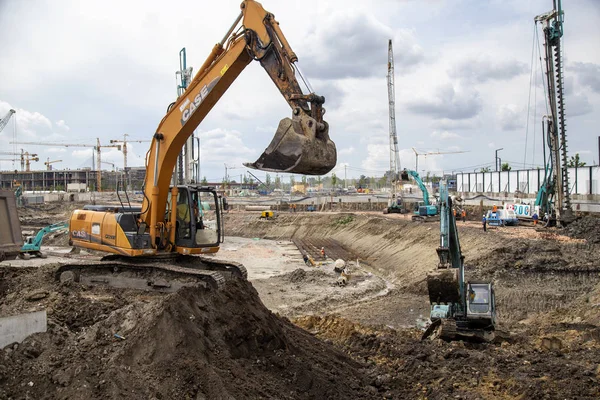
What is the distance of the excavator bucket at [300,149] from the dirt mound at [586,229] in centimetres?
1778

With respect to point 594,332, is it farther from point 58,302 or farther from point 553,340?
point 58,302

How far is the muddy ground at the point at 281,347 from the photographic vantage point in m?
5.82

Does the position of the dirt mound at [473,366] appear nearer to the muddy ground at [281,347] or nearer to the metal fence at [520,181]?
the muddy ground at [281,347]

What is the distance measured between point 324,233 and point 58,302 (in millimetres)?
31637

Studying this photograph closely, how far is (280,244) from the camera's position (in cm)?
3516

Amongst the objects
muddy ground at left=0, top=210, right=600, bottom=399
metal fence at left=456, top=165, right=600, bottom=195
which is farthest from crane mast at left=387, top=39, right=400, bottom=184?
muddy ground at left=0, top=210, right=600, bottom=399

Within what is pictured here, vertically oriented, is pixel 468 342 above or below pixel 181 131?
below

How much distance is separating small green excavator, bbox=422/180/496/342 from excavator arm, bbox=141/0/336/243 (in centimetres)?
432

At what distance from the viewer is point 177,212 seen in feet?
33.6

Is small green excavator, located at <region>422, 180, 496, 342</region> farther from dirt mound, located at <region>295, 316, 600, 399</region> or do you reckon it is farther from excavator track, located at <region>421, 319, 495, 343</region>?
dirt mound, located at <region>295, 316, 600, 399</region>

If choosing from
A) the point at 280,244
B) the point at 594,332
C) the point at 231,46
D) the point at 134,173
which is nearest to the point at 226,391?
the point at 231,46

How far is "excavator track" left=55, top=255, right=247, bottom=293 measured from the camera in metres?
9.09

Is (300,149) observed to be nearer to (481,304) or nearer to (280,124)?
(280,124)

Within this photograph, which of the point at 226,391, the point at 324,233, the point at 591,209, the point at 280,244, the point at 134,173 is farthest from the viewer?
the point at 324,233
